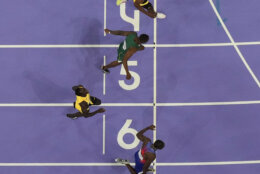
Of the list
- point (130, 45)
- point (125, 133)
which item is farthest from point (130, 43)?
point (125, 133)

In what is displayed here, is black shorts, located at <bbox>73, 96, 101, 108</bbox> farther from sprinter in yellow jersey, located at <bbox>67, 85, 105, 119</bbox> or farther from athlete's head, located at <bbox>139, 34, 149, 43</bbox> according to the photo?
athlete's head, located at <bbox>139, 34, 149, 43</bbox>

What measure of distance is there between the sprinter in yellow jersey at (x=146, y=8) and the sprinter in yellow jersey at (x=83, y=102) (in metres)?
2.59

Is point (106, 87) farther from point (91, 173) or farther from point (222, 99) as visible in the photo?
point (222, 99)

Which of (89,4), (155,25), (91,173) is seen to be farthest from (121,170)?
(89,4)

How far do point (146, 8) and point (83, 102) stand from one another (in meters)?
2.99

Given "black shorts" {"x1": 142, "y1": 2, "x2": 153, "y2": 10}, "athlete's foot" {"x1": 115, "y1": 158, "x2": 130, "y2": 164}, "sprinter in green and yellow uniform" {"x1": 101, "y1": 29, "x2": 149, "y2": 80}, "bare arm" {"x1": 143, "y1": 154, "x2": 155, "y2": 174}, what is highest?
"black shorts" {"x1": 142, "y1": 2, "x2": 153, "y2": 10}

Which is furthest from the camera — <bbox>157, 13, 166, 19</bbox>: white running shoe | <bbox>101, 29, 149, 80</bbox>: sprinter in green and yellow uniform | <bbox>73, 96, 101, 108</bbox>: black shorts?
<bbox>157, 13, 166, 19</bbox>: white running shoe

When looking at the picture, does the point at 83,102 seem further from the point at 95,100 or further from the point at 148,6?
the point at 148,6

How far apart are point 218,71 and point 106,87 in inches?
117

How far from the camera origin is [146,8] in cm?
786

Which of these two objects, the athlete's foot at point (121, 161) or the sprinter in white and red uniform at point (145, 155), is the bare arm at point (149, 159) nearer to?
the sprinter in white and red uniform at point (145, 155)

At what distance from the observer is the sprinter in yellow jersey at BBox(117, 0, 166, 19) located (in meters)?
7.67

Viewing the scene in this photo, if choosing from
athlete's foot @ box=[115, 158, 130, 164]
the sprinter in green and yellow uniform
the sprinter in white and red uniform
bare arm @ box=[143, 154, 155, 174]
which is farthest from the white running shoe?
athlete's foot @ box=[115, 158, 130, 164]

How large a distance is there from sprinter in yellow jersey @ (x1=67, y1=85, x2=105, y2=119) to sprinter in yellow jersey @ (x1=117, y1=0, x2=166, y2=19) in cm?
259
